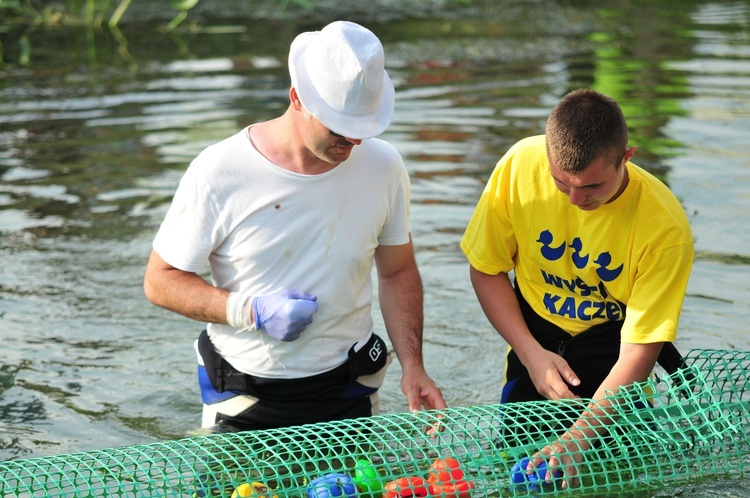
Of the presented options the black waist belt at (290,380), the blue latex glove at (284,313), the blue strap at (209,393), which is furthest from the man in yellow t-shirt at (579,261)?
the blue strap at (209,393)

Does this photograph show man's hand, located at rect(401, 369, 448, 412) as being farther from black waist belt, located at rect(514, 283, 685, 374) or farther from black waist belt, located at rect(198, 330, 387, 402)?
black waist belt, located at rect(514, 283, 685, 374)

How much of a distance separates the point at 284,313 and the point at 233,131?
6497 millimetres

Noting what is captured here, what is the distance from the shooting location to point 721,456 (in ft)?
11.5

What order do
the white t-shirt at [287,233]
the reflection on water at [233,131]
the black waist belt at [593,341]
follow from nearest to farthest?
the white t-shirt at [287,233], the black waist belt at [593,341], the reflection on water at [233,131]

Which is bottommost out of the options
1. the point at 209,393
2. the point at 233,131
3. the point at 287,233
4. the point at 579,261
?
the point at 233,131

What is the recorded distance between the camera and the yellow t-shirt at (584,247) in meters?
3.75

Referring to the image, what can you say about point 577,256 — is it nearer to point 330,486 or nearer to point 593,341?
point 593,341

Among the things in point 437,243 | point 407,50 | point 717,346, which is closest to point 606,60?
point 407,50

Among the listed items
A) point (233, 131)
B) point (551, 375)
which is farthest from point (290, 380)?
point (233, 131)

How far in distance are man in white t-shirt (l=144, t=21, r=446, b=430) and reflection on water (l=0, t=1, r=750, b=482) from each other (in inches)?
47.1

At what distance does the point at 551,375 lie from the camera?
3.96m

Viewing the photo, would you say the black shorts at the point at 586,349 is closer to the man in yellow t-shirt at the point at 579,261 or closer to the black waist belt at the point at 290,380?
the man in yellow t-shirt at the point at 579,261

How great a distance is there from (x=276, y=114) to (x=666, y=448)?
762cm

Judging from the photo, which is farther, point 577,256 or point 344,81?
point 577,256
